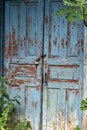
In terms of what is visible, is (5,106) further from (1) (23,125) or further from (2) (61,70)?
(2) (61,70)

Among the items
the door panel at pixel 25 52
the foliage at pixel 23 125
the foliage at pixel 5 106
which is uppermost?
the door panel at pixel 25 52

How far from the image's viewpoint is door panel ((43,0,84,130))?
5.30 metres

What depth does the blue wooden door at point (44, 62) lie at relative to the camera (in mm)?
5320

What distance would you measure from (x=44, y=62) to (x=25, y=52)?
0.34m

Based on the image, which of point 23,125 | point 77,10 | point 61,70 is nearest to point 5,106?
point 23,125

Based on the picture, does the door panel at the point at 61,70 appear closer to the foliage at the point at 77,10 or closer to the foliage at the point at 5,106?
the foliage at the point at 5,106

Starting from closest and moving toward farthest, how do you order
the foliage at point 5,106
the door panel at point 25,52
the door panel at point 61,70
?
1. the foliage at point 5,106
2. the door panel at point 61,70
3. the door panel at point 25,52

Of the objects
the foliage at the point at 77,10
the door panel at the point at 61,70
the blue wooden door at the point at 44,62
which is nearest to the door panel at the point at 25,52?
the blue wooden door at the point at 44,62

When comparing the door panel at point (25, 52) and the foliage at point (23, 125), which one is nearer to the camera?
the foliage at point (23, 125)

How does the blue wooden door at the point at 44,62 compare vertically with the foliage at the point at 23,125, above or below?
above

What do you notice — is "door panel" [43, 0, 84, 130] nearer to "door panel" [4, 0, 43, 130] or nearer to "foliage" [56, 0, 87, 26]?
A: "door panel" [4, 0, 43, 130]

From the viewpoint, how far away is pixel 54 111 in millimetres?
5445

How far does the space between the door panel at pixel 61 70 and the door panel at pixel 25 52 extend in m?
0.13

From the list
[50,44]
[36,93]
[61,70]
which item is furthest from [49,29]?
[36,93]
